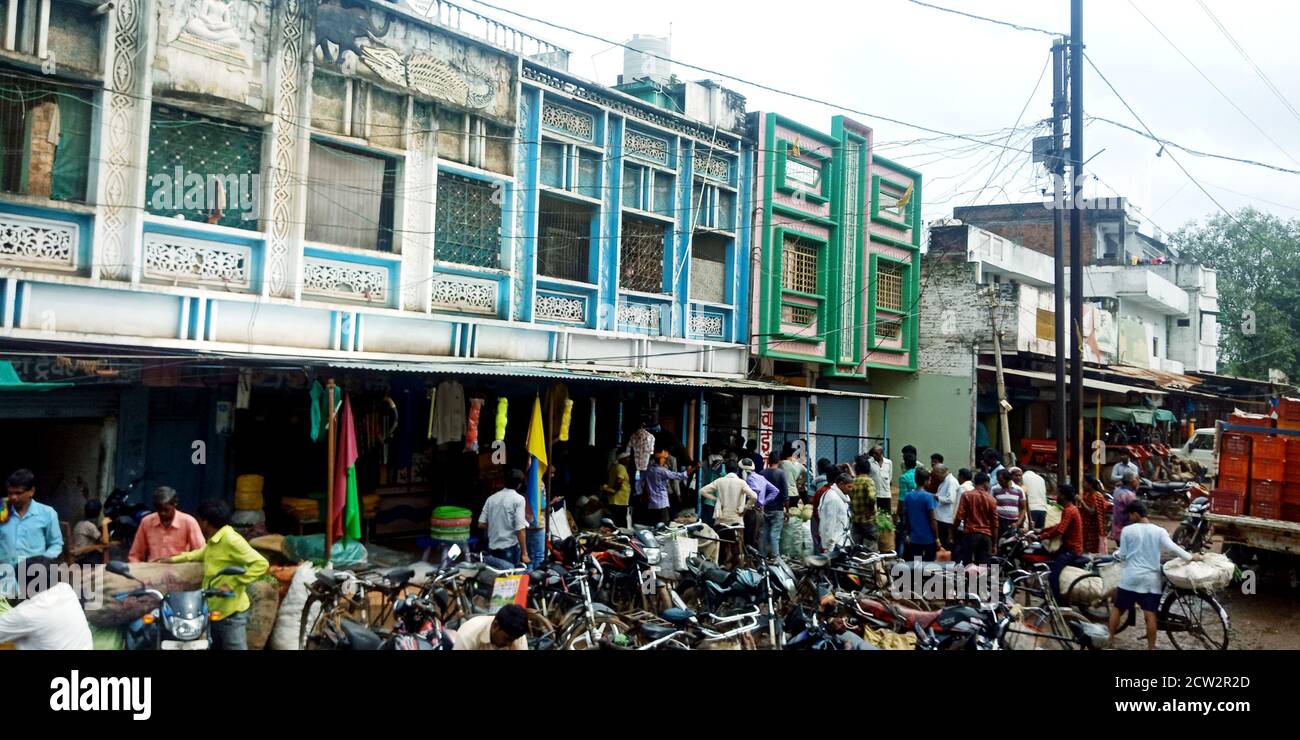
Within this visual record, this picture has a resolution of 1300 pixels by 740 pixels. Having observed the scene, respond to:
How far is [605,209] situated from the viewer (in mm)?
15727

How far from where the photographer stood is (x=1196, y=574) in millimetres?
9367

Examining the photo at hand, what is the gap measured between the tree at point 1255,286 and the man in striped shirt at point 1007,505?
33705 mm

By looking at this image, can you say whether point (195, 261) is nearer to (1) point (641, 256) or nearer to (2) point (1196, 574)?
(1) point (641, 256)

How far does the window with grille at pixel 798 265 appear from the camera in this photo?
19.8 meters

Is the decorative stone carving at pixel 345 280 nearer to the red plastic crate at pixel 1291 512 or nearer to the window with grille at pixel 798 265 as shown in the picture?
the window with grille at pixel 798 265

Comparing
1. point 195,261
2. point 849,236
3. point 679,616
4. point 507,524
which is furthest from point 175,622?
point 849,236

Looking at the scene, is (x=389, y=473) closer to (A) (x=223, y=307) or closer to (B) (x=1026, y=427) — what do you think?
(A) (x=223, y=307)

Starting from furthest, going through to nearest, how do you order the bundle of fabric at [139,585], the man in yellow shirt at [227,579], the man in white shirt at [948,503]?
the man in white shirt at [948,503], the man in yellow shirt at [227,579], the bundle of fabric at [139,585]

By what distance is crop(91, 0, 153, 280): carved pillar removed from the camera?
1000 cm

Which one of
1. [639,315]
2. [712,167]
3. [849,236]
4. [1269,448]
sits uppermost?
[712,167]

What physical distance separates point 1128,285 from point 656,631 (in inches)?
1223

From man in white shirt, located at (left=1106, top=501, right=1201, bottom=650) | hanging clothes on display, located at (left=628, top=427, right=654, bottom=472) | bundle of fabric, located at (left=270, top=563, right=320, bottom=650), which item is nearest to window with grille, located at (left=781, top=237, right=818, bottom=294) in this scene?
hanging clothes on display, located at (left=628, top=427, right=654, bottom=472)

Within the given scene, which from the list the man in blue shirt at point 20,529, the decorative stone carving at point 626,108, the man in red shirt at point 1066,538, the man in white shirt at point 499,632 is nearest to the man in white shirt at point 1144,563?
the man in red shirt at point 1066,538

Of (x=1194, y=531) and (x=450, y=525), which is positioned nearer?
(x=450, y=525)
